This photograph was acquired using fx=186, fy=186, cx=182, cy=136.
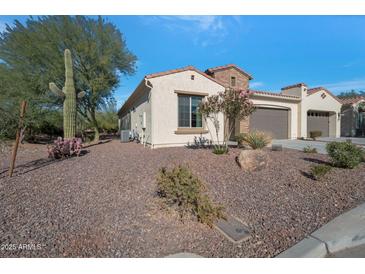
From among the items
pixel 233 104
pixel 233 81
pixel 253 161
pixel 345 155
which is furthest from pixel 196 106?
pixel 345 155

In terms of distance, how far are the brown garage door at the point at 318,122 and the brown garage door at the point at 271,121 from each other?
2969 mm

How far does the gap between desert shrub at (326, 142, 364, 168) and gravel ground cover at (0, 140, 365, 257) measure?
Answer: 0.28 meters

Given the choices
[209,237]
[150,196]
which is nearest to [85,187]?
[150,196]

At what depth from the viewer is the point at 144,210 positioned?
3.17 m

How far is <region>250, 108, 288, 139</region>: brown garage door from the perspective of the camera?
1329cm

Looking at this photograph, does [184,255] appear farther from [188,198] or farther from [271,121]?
[271,121]

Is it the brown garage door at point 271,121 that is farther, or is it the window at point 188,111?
the brown garage door at point 271,121

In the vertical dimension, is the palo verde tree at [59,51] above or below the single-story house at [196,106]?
above

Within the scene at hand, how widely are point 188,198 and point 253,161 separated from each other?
115 inches

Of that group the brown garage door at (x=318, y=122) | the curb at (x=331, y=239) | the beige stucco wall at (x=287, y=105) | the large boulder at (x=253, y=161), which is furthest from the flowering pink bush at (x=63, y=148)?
the brown garage door at (x=318, y=122)

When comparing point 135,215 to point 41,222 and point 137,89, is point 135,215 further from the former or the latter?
point 137,89

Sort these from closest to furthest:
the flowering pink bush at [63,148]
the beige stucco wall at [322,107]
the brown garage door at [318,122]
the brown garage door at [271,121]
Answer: the flowering pink bush at [63,148] < the brown garage door at [271,121] < the beige stucco wall at [322,107] < the brown garage door at [318,122]

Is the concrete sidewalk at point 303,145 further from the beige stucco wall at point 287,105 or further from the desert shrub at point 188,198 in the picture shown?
the desert shrub at point 188,198

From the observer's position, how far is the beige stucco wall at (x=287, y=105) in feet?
43.3
